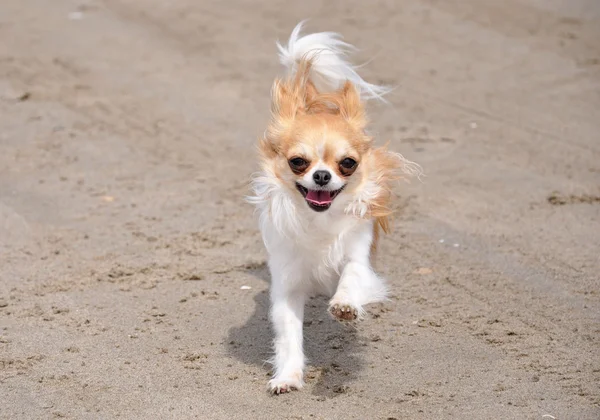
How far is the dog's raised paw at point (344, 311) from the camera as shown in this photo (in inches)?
170

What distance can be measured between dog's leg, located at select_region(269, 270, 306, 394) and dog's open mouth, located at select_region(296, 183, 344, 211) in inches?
17.4

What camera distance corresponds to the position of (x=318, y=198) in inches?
176

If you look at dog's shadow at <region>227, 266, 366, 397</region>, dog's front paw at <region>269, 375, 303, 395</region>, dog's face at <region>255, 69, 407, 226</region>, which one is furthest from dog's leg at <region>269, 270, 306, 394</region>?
dog's face at <region>255, 69, 407, 226</region>

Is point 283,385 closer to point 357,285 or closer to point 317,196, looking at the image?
point 357,285

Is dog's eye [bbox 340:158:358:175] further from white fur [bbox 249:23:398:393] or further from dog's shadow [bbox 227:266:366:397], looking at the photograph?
dog's shadow [bbox 227:266:366:397]

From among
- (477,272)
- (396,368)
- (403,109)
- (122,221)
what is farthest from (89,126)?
(396,368)

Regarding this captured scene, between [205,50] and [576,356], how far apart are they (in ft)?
20.6

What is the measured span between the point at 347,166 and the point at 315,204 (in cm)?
23

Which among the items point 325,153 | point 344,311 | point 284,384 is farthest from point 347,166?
point 284,384

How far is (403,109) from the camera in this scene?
8.73 m

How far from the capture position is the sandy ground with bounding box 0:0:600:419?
4.58 meters

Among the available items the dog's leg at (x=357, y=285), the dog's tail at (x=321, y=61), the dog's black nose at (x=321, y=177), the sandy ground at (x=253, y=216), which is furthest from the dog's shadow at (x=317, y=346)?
the dog's tail at (x=321, y=61)

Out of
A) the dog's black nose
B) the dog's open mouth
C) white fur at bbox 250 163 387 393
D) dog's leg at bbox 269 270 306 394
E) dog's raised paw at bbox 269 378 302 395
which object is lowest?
dog's raised paw at bbox 269 378 302 395

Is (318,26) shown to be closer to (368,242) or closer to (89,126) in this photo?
(89,126)
